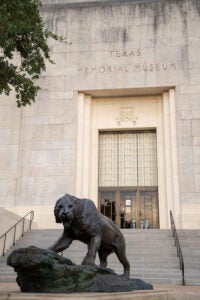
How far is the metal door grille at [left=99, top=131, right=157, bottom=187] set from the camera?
74.8 feet

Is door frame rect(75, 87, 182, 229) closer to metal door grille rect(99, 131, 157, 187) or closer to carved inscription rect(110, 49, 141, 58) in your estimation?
metal door grille rect(99, 131, 157, 187)

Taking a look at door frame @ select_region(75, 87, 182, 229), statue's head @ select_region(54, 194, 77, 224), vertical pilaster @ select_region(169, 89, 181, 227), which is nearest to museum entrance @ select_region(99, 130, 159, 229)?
door frame @ select_region(75, 87, 182, 229)

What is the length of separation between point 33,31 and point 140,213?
14.3m

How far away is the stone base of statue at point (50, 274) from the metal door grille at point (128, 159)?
1793 centimetres

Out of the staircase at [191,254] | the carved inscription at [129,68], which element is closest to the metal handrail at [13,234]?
the staircase at [191,254]

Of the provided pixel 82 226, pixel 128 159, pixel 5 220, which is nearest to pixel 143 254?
pixel 5 220

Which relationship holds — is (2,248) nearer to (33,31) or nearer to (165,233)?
(165,233)

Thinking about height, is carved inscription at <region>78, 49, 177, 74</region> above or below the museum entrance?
above

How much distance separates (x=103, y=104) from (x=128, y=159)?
3898mm

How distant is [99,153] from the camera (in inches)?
926

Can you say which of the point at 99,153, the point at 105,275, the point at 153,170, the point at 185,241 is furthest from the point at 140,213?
the point at 105,275

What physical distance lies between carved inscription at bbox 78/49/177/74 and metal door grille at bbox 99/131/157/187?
3.89m

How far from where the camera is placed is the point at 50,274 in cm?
463

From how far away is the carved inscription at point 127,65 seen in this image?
22812mm
